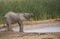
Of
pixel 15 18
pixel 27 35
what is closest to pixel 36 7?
pixel 15 18

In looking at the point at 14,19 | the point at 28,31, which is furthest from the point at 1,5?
the point at 28,31

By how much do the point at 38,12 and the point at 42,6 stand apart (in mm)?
104

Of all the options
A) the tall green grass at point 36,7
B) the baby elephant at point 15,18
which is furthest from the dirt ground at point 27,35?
the tall green grass at point 36,7

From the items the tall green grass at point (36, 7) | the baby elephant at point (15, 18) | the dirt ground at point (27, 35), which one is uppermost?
the tall green grass at point (36, 7)

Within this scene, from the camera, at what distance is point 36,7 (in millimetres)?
3412

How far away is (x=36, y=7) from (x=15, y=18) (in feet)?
1.06

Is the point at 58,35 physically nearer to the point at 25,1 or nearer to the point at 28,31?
the point at 28,31

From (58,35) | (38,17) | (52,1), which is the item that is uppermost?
(52,1)

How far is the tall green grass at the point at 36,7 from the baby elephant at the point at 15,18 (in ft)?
0.18

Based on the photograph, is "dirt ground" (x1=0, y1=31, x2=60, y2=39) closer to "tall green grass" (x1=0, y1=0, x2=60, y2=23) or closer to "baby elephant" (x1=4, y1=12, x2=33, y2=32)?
"baby elephant" (x1=4, y1=12, x2=33, y2=32)

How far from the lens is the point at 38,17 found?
133 inches

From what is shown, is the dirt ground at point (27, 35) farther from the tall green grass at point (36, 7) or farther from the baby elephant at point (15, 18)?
the tall green grass at point (36, 7)

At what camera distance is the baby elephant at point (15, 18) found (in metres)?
3.29

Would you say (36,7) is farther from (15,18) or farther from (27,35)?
(27,35)
